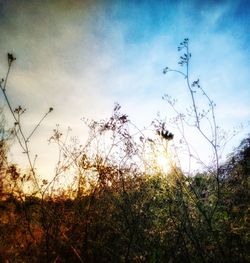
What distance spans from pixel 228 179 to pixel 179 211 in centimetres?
369

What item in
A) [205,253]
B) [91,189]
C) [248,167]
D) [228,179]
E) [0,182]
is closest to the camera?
[205,253]

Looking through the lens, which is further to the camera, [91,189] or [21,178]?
[91,189]

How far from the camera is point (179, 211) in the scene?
641 centimetres

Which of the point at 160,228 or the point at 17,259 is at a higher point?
the point at 160,228

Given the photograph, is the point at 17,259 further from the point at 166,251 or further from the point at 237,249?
the point at 237,249

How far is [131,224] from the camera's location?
699cm

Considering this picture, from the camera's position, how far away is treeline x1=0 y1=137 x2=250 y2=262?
614 centimetres

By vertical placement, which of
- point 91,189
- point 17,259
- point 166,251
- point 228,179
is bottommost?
point 17,259

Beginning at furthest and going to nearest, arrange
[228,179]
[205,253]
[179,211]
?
[228,179], [179,211], [205,253]

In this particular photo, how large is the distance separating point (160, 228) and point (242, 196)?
2531mm

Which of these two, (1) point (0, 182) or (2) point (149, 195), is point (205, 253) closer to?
(2) point (149, 195)

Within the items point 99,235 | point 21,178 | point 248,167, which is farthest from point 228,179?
point 21,178

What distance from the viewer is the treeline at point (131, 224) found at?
20.2ft

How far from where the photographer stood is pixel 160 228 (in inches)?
277
